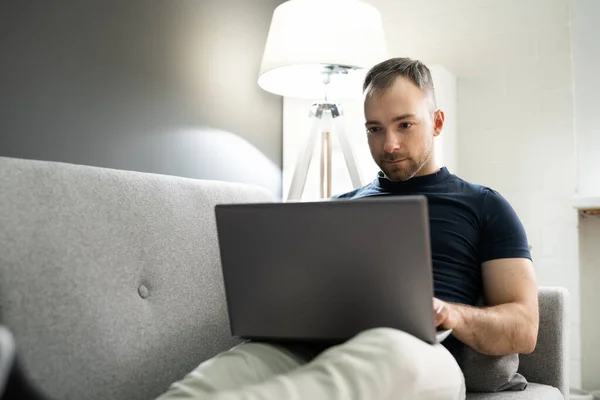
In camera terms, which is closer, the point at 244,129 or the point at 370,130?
the point at 370,130

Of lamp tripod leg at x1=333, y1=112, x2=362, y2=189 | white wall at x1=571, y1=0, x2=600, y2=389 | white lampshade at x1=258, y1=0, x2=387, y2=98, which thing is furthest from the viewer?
white wall at x1=571, y1=0, x2=600, y2=389

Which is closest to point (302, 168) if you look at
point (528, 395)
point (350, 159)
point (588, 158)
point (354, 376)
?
point (350, 159)

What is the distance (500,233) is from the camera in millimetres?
1440

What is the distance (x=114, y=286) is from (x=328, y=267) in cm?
43

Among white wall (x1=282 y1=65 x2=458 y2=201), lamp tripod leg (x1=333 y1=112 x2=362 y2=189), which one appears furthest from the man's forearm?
white wall (x1=282 y1=65 x2=458 y2=201)

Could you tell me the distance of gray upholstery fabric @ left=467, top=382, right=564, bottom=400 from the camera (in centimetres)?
132

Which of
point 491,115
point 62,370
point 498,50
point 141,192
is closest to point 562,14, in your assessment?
point 498,50

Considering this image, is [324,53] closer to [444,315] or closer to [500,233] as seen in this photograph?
[500,233]

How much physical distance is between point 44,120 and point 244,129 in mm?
1085

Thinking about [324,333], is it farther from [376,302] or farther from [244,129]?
[244,129]

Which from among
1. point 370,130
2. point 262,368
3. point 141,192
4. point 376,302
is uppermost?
point 370,130

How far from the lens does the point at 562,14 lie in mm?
2529

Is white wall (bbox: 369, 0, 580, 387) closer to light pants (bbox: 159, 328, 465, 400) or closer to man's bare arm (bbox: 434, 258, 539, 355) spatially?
man's bare arm (bbox: 434, 258, 539, 355)

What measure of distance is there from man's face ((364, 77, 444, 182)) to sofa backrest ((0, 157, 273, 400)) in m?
0.48
